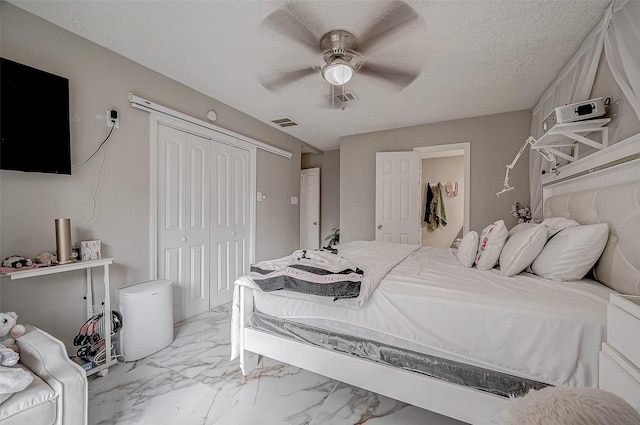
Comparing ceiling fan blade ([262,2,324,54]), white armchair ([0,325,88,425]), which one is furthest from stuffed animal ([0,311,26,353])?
ceiling fan blade ([262,2,324,54])

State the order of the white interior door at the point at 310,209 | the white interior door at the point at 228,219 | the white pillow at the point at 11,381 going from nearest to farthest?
the white pillow at the point at 11,381
the white interior door at the point at 228,219
the white interior door at the point at 310,209

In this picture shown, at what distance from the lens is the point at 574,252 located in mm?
1354

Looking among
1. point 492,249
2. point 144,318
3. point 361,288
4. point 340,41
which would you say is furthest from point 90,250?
point 492,249

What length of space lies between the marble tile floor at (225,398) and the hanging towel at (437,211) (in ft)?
13.1

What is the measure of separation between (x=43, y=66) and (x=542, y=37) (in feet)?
11.8

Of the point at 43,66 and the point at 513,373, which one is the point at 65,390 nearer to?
the point at 513,373

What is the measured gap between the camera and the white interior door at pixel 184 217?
2504mm

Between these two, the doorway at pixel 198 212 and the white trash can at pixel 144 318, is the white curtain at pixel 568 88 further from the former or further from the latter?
the white trash can at pixel 144 318

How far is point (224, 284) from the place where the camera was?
10.5 ft

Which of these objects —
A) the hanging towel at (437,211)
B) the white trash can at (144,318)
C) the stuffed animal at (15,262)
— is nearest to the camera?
the stuffed animal at (15,262)

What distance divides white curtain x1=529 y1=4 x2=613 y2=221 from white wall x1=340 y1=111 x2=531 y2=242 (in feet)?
0.57

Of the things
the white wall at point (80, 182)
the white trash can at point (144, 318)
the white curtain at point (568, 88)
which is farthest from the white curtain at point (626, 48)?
the white wall at point (80, 182)

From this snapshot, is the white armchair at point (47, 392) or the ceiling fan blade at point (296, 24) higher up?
the ceiling fan blade at point (296, 24)

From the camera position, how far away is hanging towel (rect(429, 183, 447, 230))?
16.3ft
